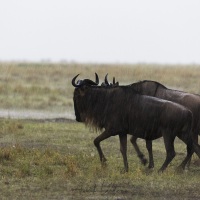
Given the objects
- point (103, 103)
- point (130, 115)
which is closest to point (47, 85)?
point (103, 103)

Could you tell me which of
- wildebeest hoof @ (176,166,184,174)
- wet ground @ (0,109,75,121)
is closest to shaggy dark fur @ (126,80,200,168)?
wildebeest hoof @ (176,166,184,174)

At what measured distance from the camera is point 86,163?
12.5 m

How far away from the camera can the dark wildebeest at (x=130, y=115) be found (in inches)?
447

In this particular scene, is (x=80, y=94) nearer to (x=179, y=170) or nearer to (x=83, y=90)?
(x=83, y=90)

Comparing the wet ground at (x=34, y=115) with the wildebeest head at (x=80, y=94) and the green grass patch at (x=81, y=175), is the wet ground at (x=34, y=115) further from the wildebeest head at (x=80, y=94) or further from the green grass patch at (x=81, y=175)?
the wildebeest head at (x=80, y=94)

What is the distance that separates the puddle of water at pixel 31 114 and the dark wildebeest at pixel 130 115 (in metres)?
10.1

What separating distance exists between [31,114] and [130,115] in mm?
12264

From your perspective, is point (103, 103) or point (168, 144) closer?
point (168, 144)

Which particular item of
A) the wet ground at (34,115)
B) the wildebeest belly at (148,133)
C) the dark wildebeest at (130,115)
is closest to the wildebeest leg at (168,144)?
the dark wildebeest at (130,115)

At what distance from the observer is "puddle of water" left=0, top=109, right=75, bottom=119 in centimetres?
2261

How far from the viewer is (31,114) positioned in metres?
23.6

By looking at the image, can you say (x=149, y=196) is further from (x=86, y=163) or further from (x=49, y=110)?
(x=49, y=110)

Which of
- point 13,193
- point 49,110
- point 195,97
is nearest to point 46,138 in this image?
point 195,97

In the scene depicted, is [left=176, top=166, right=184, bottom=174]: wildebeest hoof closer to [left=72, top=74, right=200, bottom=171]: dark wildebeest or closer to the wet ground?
[left=72, top=74, right=200, bottom=171]: dark wildebeest
